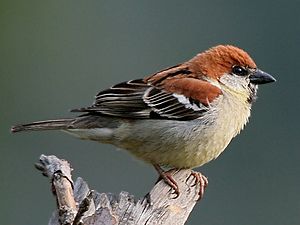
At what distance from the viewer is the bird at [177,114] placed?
23.0 feet

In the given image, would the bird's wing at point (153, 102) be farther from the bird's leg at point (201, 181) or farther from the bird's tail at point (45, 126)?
the bird's leg at point (201, 181)

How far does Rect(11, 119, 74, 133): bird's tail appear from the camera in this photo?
6969mm

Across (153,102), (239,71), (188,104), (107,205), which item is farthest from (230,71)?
(107,205)

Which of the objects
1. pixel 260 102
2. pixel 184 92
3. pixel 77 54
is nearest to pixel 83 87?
pixel 77 54

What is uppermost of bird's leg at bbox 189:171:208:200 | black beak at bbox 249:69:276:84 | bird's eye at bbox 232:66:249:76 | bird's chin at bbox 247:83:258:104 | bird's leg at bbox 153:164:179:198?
bird's eye at bbox 232:66:249:76

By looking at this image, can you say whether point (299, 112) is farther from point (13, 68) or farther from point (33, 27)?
point (33, 27)

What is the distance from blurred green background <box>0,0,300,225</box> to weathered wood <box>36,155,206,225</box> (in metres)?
1.97

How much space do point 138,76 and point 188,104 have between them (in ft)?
11.6

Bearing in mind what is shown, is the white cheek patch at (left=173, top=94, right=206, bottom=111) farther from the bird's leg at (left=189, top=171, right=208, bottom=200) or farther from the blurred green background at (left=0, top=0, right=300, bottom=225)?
the blurred green background at (left=0, top=0, right=300, bottom=225)

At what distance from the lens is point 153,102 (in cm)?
714

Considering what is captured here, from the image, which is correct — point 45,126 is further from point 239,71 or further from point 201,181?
point 239,71

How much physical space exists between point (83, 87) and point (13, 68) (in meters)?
1.20

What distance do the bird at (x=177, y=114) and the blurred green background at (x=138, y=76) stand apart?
1.32m

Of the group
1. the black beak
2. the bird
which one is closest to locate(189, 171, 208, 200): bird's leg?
the bird
